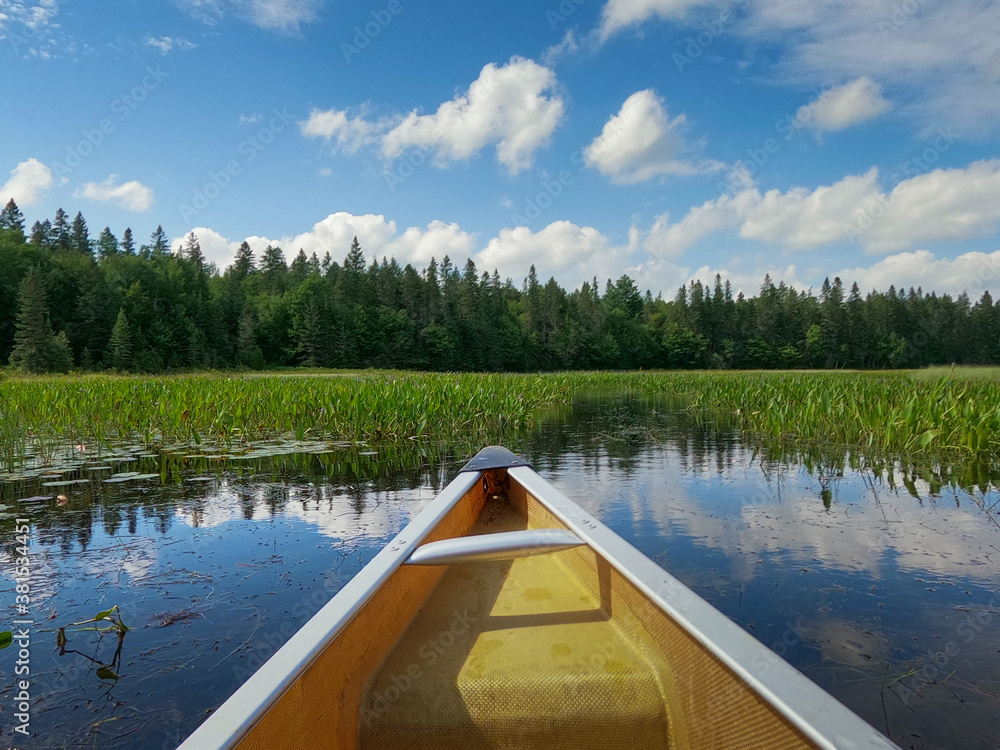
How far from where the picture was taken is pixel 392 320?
56469 mm

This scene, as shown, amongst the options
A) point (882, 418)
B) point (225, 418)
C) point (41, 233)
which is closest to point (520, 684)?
point (882, 418)

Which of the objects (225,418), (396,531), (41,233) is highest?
(41,233)

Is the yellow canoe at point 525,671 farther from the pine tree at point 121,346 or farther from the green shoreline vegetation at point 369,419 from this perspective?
the pine tree at point 121,346

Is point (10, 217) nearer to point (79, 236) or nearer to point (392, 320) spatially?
point (79, 236)

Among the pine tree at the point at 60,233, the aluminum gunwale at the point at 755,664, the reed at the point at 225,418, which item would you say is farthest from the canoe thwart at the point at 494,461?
the pine tree at the point at 60,233

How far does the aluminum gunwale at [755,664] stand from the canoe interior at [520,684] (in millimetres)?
42

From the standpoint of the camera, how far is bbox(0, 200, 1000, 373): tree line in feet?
148

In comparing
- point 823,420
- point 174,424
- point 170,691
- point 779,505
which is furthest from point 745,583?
point 174,424

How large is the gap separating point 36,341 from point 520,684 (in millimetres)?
44642

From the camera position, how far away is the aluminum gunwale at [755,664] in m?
1.02

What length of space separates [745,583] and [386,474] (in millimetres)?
3899

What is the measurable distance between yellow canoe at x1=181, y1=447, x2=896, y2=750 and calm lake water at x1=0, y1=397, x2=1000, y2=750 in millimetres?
743

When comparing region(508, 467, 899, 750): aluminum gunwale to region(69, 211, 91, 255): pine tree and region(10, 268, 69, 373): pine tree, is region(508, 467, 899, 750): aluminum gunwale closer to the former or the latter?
region(10, 268, 69, 373): pine tree

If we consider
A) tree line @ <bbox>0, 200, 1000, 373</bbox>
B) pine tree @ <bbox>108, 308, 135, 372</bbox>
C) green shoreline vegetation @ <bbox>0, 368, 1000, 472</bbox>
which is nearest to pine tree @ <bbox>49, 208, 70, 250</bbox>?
tree line @ <bbox>0, 200, 1000, 373</bbox>
